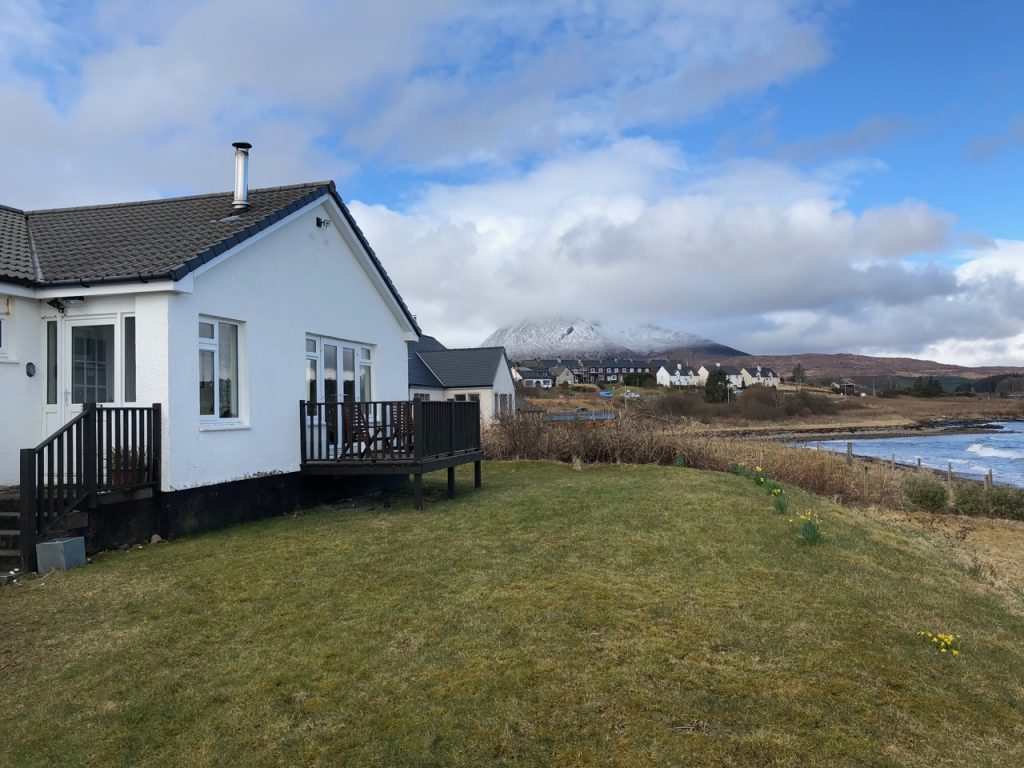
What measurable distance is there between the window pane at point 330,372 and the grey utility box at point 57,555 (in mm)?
5722

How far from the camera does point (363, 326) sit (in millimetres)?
14531

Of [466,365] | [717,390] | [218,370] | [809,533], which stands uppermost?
[466,365]

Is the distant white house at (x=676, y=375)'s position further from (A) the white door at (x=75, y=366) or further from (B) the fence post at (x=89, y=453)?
(B) the fence post at (x=89, y=453)

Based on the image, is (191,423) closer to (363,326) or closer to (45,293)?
(45,293)

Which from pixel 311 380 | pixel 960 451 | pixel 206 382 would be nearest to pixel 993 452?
pixel 960 451

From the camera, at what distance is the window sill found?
32.6ft

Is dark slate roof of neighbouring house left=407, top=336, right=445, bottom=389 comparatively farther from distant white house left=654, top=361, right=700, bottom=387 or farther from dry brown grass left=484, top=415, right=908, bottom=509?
distant white house left=654, top=361, right=700, bottom=387

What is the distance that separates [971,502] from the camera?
22109 millimetres

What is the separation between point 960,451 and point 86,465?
5540 cm

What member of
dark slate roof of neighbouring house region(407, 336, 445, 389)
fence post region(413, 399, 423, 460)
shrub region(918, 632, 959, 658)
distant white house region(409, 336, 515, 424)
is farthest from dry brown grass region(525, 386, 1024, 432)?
shrub region(918, 632, 959, 658)

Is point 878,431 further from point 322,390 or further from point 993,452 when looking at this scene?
point 322,390

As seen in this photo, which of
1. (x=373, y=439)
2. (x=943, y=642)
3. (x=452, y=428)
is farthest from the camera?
(x=452, y=428)

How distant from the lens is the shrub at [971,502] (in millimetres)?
21922

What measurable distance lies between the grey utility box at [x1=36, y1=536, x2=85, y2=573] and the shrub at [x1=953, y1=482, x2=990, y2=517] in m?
22.1
